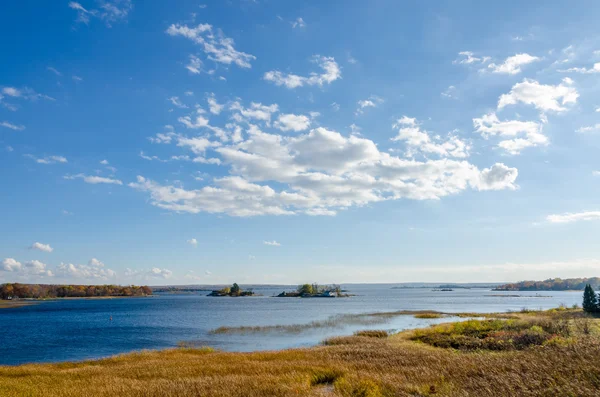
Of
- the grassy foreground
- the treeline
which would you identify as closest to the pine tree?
the treeline

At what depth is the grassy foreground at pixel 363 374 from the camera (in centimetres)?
1211

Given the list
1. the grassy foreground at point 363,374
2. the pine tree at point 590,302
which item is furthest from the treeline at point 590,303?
the grassy foreground at point 363,374

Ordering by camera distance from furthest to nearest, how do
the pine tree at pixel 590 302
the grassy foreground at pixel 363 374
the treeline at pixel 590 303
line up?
the pine tree at pixel 590 302 → the treeline at pixel 590 303 → the grassy foreground at pixel 363 374

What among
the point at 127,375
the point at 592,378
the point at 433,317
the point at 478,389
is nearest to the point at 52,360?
the point at 127,375

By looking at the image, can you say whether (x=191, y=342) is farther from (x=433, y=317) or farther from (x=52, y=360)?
(x=433, y=317)

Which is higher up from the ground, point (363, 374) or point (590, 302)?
point (363, 374)

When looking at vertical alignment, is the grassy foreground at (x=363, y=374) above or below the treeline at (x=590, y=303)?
above

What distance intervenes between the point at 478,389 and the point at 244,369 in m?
18.0

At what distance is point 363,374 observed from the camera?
71.6ft

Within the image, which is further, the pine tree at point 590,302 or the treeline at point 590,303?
the pine tree at point 590,302

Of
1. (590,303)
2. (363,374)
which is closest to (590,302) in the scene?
(590,303)

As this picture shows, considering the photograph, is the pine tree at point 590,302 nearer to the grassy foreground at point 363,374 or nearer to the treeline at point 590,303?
the treeline at point 590,303

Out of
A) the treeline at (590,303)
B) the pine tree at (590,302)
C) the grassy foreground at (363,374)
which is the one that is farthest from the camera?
the pine tree at (590,302)

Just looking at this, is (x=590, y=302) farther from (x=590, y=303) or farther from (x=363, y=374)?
(x=363, y=374)
